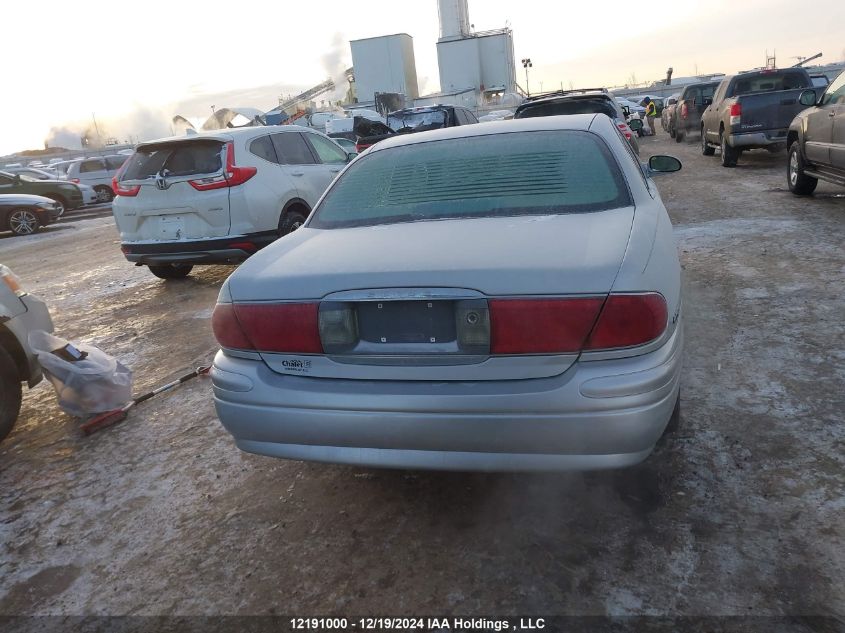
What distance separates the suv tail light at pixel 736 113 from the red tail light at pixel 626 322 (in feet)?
37.3

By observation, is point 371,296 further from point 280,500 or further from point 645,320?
point 280,500

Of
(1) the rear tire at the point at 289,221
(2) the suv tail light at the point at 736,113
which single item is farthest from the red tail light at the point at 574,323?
(2) the suv tail light at the point at 736,113

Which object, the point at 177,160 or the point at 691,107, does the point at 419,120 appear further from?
the point at 177,160

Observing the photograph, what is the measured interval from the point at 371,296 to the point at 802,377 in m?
2.71

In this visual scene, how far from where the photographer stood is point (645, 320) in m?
2.10

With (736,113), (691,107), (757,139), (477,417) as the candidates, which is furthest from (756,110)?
(477,417)

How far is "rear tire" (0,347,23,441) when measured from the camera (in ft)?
12.1

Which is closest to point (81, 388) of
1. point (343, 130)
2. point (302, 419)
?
point (302, 419)

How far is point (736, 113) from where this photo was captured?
38.7 feet

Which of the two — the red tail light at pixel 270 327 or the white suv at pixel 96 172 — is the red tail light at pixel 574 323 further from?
the white suv at pixel 96 172

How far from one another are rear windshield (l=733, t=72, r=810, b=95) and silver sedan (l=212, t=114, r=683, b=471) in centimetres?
1290

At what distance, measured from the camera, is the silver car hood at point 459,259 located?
7.00 feet

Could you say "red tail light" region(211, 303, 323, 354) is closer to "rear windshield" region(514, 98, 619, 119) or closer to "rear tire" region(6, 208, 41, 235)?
"rear windshield" region(514, 98, 619, 119)

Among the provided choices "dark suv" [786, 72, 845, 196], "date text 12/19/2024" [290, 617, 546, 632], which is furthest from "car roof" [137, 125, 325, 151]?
"dark suv" [786, 72, 845, 196]
